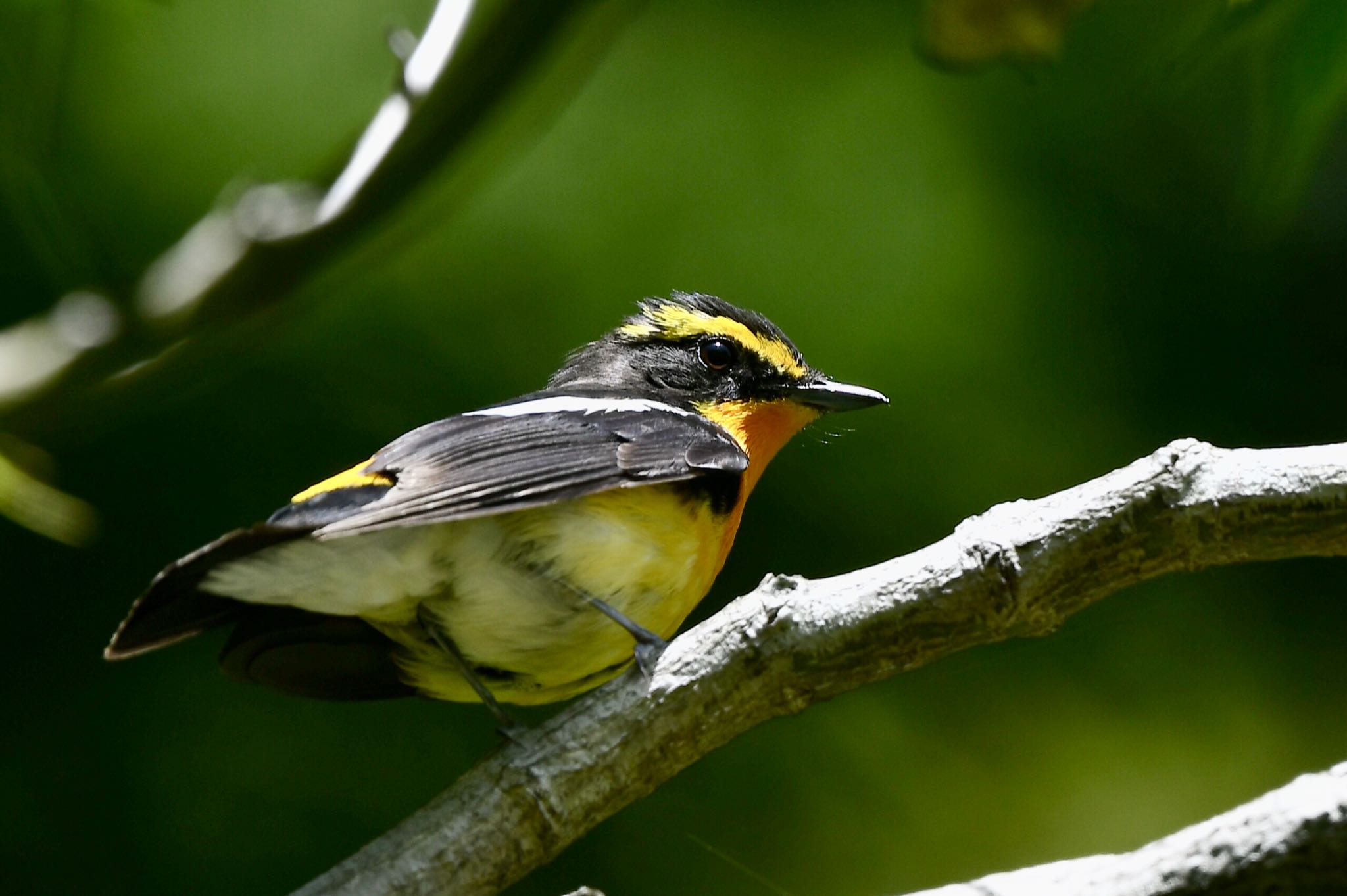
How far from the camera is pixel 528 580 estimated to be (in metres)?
2.22

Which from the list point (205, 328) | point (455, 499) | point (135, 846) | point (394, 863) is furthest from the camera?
point (135, 846)

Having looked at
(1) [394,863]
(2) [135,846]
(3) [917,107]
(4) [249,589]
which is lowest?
(1) [394,863]

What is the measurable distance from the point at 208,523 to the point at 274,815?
0.79m

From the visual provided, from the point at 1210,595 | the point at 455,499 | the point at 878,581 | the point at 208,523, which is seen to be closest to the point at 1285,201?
the point at 878,581

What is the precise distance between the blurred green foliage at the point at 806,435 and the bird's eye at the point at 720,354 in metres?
0.59

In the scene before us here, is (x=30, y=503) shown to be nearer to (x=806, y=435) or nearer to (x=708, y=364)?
(x=708, y=364)

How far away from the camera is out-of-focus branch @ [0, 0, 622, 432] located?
2068 millimetres

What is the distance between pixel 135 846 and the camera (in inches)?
132

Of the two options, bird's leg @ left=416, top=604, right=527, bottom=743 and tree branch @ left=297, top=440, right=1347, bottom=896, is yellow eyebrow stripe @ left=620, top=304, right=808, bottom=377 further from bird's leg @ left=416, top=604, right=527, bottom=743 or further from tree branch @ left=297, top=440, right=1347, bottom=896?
tree branch @ left=297, top=440, right=1347, bottom=896

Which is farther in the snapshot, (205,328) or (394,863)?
(205,328)

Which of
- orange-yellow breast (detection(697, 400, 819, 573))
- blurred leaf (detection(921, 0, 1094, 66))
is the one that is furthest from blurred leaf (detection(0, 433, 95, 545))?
blurred leaf (detection(921, 0, 1094, 66))

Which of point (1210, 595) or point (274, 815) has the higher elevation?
point (1210, 595)

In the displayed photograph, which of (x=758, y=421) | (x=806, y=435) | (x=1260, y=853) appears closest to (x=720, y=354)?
(x=758, y=421)

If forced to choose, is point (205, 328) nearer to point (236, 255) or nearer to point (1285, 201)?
point (236, 255)
